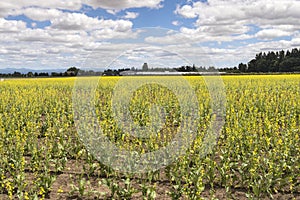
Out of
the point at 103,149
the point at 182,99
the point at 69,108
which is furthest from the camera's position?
the point at 182,99

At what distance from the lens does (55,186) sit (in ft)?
23.6

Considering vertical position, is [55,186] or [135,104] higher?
→ [135,104]

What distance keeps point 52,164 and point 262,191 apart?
5046 millimetres

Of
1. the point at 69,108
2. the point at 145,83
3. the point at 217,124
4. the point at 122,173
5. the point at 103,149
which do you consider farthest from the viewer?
the point at 145,83

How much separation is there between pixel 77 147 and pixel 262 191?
4893mm

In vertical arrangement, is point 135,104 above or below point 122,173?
above

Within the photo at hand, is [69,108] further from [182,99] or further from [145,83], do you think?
[145,83]

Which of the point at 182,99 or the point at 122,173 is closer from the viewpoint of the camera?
the point at 122,173

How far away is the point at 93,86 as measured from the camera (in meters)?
24.3

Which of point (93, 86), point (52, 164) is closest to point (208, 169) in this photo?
point (52, 164)

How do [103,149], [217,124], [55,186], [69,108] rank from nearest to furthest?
[55,186]
[103,149]
[217,124]
[69,108]

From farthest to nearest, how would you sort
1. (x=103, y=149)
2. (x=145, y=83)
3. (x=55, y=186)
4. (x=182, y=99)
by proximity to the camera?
(x=145, y=83)
(x=182, y=99)
(x=103, y=149)
(x=55, y=186)

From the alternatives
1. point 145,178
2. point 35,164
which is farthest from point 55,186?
point 145,178

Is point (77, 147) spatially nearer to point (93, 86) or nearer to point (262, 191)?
point (262, 191)
